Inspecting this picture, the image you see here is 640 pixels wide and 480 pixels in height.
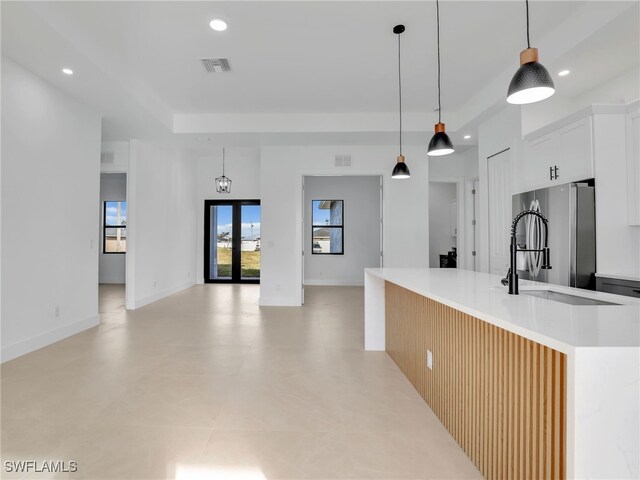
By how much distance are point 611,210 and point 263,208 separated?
15.6ft

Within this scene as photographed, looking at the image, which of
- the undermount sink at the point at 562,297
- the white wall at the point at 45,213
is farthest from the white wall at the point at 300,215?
the undermount sink at the point at 562,297

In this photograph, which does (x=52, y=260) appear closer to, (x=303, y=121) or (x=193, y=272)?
(x=303, y=121)

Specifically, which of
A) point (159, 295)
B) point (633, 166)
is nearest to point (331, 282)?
point (159, 295)

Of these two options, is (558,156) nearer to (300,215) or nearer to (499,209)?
(499,209)

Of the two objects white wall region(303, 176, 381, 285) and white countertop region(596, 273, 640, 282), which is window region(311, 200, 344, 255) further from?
white countertop region(596, 273, 640, 282)

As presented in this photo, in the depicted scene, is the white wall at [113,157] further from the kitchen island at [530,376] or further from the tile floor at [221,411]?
the kitchen island at [530,376]

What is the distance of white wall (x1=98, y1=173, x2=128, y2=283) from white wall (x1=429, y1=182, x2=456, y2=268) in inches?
316

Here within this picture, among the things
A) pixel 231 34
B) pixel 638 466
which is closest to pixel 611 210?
pixel 638 466

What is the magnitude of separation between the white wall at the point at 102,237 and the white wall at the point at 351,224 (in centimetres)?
475

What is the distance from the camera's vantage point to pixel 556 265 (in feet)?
10.6

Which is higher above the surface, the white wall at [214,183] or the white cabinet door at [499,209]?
the white wall at [214,183]

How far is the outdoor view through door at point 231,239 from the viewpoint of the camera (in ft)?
28.5

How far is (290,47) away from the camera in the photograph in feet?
11.1

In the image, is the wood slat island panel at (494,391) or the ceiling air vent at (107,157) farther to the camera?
the ceiling air vent at (107,157)
